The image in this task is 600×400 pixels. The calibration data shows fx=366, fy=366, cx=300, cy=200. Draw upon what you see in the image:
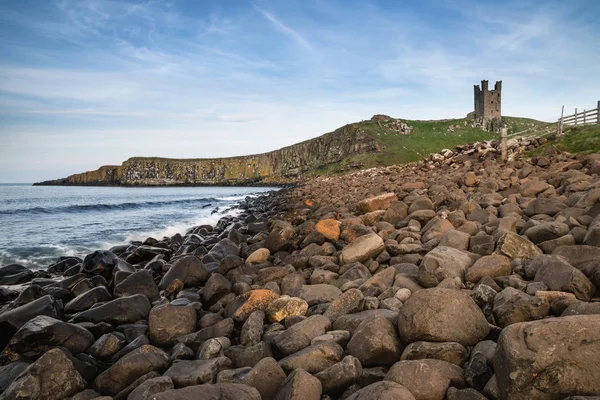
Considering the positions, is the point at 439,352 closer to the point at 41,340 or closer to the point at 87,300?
the point at 41,340

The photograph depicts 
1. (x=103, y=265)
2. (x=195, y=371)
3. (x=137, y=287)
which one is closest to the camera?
(x=195, y=371)

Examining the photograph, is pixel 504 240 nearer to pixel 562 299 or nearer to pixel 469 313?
pixel 562 299

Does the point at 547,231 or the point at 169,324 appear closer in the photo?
the point at 169,324

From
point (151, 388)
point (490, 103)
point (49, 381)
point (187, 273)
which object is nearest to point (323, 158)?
point (490, 103)

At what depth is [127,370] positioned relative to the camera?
13.9ft

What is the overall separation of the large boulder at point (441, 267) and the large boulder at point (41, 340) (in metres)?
4.91

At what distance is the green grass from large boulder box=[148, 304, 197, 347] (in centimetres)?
1676

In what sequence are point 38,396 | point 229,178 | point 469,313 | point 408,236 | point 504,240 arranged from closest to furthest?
1. point 469,313
2. point 38,396
3. point 504,240
4. point 408,236
5. point 229,178

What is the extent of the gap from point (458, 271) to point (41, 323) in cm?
596

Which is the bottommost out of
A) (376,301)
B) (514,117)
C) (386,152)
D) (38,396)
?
(38,396)

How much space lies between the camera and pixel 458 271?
16.6ft

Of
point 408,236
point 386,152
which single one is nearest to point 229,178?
point 386,152

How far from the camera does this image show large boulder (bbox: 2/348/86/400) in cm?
385

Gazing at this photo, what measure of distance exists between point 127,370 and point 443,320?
3543 mm
